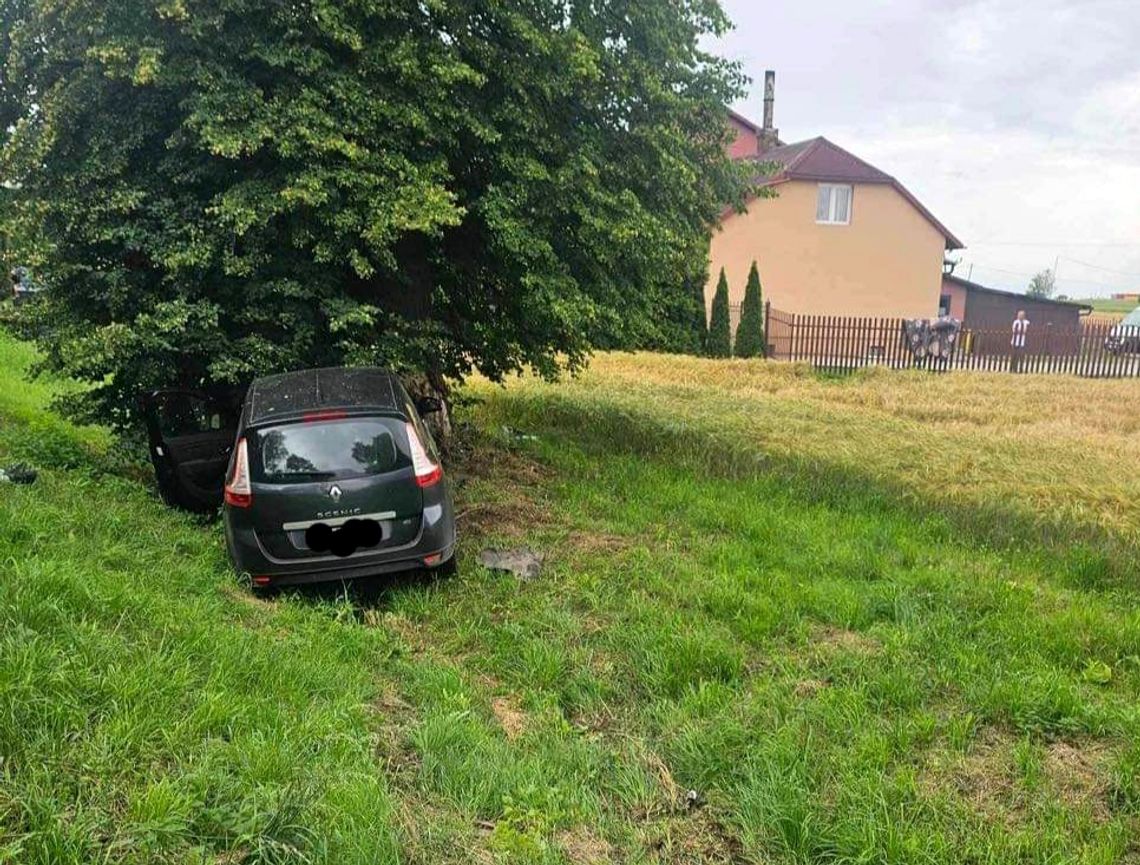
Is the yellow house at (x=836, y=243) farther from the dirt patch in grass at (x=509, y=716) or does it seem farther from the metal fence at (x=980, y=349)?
the dirt patch in grass at (x=509, y=716)

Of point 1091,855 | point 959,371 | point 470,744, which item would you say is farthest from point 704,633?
point 959,371

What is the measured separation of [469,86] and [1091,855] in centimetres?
757

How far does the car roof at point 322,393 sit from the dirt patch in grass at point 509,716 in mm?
2214

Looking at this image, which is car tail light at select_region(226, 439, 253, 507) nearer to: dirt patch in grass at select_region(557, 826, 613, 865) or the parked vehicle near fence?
dirt patch in grass at select_region(557, 826, 613, 865)

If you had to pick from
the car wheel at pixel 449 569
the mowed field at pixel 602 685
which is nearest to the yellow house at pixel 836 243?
the mowed field at pixel 602 685

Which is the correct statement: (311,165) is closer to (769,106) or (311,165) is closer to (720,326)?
(720,326)

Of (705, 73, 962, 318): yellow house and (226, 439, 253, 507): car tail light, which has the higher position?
(705, 73, 962, 318): yellow house

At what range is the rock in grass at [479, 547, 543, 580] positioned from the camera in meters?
6.01

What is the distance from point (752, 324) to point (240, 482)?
72.8ft

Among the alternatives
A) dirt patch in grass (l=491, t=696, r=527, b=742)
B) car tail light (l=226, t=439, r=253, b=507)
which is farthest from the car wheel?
dirt patch in grass (l=491, t=696, r=527, b=742)

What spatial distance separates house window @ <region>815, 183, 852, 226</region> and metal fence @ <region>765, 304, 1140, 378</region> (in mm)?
6528

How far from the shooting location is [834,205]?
29.1 meters

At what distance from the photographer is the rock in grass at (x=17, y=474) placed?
6745mm

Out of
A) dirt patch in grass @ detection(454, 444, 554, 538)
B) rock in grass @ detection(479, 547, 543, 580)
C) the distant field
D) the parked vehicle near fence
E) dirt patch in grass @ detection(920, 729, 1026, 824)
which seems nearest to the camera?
dirt patch in grass @ detection(920, 729, 1026, 824)
